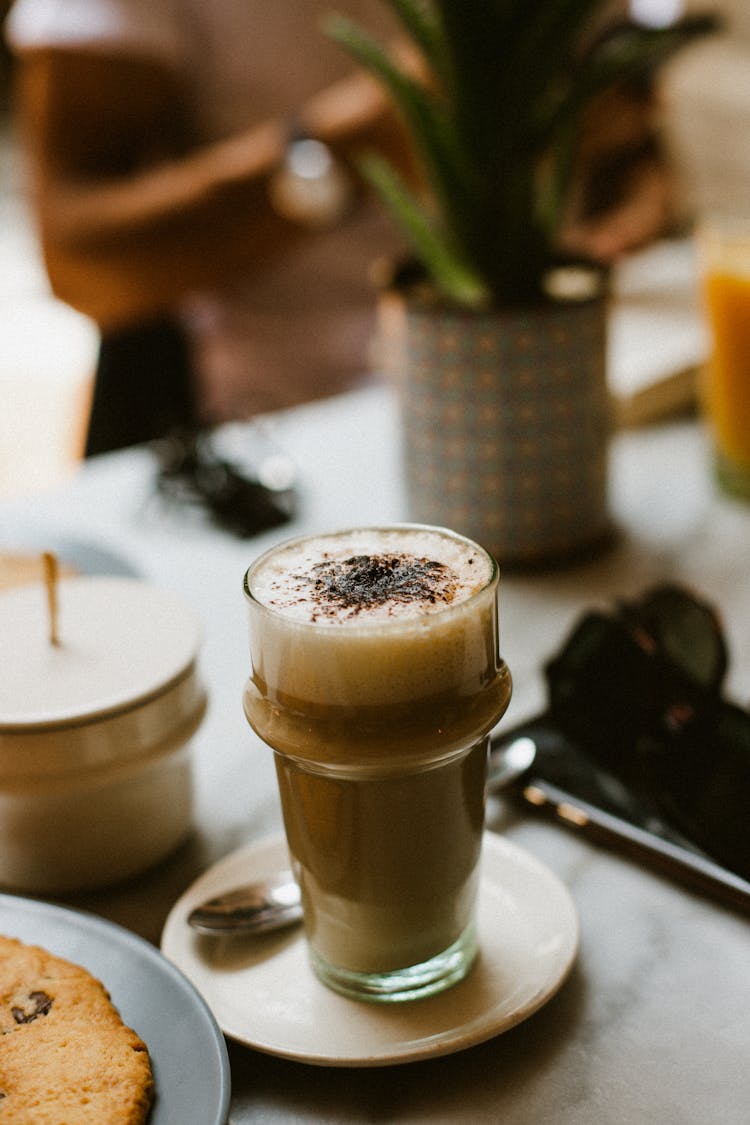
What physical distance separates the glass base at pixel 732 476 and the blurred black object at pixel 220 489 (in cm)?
37

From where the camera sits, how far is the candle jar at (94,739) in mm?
525

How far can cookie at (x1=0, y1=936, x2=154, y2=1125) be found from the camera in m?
0.40

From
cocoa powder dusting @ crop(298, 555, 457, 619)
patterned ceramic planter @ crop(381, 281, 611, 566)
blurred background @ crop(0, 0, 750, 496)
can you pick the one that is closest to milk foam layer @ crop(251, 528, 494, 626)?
cocoa powder dusting @ crop(298, 555, 457, 619)

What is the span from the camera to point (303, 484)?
108 centimetres

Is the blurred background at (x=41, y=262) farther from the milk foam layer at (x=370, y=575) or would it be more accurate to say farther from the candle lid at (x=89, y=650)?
the milk foam layer at (x=370, y=575)

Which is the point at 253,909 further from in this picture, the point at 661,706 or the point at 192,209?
the point at 192,209

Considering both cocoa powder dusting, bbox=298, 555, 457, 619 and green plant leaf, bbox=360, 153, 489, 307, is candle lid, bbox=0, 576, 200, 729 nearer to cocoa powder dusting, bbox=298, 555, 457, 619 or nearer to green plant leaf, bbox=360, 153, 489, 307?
cocoa powder dusting, bbox=298, 555, 457, 619

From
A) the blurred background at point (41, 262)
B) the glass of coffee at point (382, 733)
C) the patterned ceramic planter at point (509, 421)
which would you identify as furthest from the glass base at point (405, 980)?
the blurred background at point (41, 262)

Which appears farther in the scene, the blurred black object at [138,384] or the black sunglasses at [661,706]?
the blurred black object at [138,384]

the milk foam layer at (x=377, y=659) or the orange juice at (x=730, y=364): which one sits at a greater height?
the milk foam layer at (x=377, y=659)

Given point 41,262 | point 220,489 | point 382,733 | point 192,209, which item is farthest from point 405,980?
point 41,262

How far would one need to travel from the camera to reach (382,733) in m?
0.43

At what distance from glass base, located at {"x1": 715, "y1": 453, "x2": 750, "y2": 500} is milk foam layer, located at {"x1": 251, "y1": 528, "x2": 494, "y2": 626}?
22.2 inches

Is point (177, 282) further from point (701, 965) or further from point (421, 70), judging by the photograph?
point (701, 965)
